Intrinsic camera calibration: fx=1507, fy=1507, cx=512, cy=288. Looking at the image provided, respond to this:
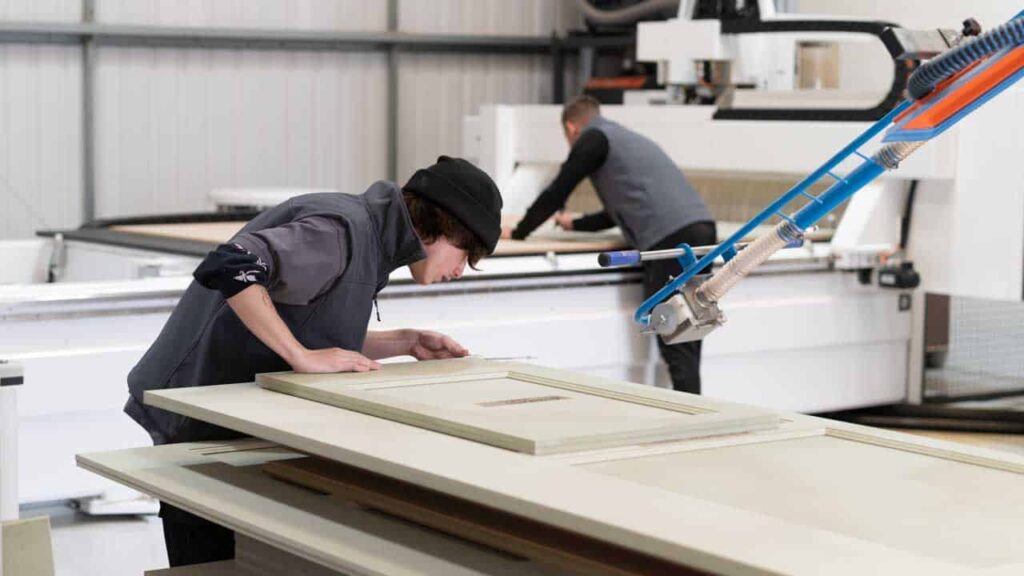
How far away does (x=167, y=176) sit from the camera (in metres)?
7.52

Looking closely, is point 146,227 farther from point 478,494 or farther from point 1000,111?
point 478,494

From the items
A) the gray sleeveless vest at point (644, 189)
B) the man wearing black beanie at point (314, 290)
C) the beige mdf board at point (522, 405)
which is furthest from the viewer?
the gray sleeveless vest at point (644, 189)

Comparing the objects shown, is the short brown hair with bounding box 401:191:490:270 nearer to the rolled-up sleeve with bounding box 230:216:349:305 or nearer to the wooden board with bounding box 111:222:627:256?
the rolled-up sleeve with bounding box 230:216:349:305

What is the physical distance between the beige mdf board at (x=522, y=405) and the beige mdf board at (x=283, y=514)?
137mm

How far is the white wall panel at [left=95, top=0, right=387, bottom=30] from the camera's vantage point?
730 centimetres

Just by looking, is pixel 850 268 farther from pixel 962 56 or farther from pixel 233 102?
pixel 962 56

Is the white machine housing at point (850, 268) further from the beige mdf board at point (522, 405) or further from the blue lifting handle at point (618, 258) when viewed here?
the blue lifting handle at point (618, 258)

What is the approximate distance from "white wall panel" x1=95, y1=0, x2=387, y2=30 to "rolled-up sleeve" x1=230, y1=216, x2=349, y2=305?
5305 millimetres

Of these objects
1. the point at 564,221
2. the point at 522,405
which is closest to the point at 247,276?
the point at 522,405

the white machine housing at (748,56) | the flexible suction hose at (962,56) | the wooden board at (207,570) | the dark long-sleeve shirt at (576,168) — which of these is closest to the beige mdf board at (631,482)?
the wooden board at (207,570)

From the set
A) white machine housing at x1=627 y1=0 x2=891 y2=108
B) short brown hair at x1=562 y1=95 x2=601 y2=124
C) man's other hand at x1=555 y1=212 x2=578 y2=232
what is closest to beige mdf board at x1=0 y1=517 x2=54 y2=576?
short brown hair at x1=562 y1=95 x2=601 y2=124

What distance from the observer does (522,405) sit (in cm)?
224

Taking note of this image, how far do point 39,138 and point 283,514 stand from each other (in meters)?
5.46

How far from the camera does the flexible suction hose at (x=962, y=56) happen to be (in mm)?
1677
